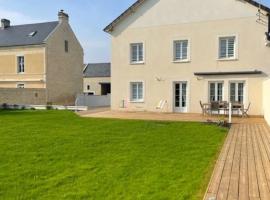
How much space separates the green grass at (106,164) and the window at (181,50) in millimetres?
11007

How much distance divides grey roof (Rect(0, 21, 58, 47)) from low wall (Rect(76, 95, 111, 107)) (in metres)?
7.82

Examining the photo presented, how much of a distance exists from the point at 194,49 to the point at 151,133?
440 inches

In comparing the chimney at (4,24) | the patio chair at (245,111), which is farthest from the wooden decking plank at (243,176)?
the chimney at (4,24)

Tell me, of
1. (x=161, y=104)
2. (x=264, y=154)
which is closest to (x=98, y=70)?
(x=161, y=104)

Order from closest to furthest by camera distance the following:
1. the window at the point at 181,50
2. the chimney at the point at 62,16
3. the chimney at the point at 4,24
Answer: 1. the window at the point at 181,50
2. the chimney at the point at 62,16
3. the chimney at the point at 4,24

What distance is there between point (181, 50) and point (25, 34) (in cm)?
2046

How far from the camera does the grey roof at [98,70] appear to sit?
51.8 meters

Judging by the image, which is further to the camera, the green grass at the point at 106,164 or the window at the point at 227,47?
the window at the point at 227,47

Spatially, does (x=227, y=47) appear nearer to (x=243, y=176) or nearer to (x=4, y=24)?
(x=243, y=176)

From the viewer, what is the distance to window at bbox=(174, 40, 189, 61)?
2261 cm

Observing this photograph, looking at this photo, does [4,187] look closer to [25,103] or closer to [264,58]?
[264,58]

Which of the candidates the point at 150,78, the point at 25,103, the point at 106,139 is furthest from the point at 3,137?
the point at 25,103

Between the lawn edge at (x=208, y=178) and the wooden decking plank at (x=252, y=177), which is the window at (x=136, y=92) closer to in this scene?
the wooden decking plank at (x=252, y=177)

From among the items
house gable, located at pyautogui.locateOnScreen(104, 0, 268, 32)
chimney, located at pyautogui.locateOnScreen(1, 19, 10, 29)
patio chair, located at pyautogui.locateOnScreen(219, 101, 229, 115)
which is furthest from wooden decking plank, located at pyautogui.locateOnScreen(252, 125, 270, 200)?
chimney, located at pyautogui.locateOnScreen(1, 19, 10, 29)
